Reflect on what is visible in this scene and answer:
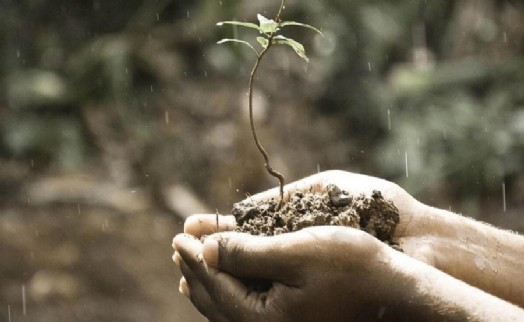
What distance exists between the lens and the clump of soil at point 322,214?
1.65 metres

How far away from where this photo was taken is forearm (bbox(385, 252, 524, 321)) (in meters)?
1.46

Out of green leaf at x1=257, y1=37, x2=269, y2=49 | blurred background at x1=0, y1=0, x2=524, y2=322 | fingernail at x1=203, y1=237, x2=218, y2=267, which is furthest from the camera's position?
blurred background at x1=0, y1=0, x2=524, y2=322

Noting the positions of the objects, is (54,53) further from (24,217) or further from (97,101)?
(24,217)

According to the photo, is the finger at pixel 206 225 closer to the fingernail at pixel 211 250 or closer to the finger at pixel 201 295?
the finger at pixel 201 295

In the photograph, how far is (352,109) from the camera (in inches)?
218

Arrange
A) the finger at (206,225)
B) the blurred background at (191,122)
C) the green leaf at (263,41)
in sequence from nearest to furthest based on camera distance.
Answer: the green leaf at (263,41), the finger at (206,225), the blurred background at (191,122)

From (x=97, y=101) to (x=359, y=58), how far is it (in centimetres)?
198

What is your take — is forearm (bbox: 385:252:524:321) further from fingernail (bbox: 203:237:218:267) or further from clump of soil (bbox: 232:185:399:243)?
fingernail (bbox: 203:237:218:267)

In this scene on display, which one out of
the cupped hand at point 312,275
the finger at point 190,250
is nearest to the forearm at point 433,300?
the cupped hand at point 312,275

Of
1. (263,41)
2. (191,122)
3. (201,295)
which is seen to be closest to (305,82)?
(191,122)

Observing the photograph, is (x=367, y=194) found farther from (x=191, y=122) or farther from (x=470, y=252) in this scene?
(x=191, y=122)

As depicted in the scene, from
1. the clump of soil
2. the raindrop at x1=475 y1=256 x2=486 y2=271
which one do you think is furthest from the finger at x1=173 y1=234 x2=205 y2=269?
the raindrop at x1=475 y1=256 x2=486 y2=271

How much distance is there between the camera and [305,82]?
6.03 meters

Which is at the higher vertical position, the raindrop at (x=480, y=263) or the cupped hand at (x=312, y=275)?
the cupped hand at (x=312, y=275)
